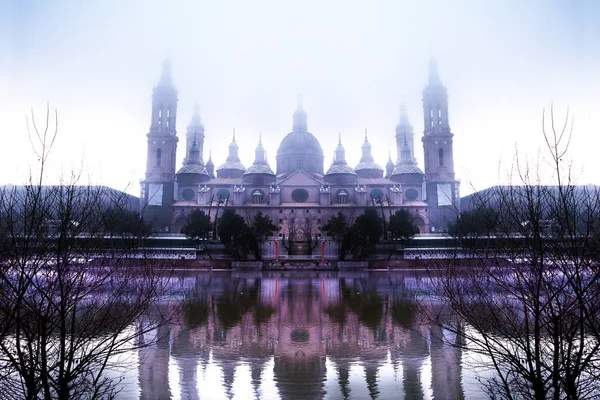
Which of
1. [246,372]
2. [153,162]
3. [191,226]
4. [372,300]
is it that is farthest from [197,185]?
[246,372]

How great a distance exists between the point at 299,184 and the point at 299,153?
34.0 feet

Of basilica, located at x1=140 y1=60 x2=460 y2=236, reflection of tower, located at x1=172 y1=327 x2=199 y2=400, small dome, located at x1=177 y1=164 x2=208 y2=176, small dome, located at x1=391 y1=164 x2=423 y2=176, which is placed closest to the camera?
reflection of tower, located at x1=172 y1=327 x2=199 y2=400

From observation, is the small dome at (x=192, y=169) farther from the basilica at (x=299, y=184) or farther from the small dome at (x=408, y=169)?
the small dome at (x=408, y=169)

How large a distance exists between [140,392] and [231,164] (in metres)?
64.2

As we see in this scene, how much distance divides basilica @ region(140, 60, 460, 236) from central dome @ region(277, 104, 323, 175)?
16 cm

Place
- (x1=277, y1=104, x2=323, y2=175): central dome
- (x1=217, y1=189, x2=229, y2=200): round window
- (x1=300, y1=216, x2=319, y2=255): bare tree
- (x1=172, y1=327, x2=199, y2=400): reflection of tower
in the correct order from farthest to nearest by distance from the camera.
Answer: (x1=277, y1=104, x2=323, y2=175): central dome, (x1=217, y1=189, x2=229, y2=200): round window, (x1=300, y1=216, x2=319, y2=255): bare tree, (x1=172, y1=327, x2=199, y2=400): reflection of tower

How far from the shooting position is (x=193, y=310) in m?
13.9

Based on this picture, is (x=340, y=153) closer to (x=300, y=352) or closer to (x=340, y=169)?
(x=340, y=169)

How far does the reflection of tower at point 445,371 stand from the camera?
21.5 feet

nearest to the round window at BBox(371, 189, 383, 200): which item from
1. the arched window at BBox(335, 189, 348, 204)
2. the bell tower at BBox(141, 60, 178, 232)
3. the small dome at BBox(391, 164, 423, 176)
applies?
the arched window at BBox(335, 189, 348, 204)

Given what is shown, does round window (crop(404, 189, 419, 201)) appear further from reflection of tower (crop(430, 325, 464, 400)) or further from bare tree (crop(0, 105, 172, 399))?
bare tree (crop(0, 105, 172, 399))

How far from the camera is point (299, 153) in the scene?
223 feet

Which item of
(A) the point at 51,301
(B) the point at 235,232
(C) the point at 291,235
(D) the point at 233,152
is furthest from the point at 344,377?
(D) the point at 233,152

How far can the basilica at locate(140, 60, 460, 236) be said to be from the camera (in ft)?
189
